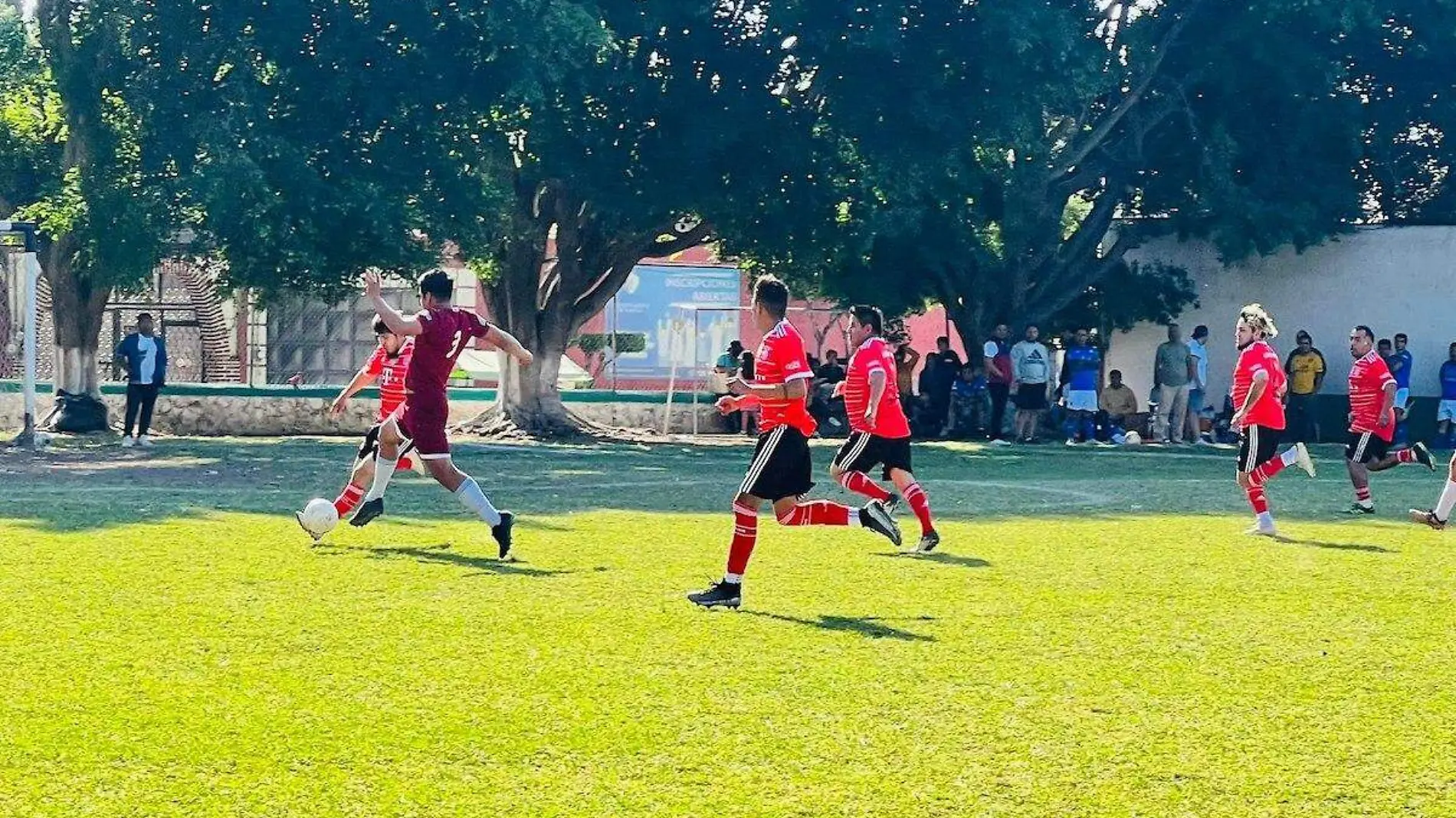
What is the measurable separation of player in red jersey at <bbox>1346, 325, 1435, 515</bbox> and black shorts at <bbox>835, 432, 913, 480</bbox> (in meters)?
5.21

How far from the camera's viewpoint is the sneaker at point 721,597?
1006 cm

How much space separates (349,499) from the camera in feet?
43.4

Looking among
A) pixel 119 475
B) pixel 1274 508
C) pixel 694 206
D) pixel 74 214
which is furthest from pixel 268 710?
pixel 694 206

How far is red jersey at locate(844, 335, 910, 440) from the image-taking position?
44.2ft

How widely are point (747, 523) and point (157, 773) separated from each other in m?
4.62

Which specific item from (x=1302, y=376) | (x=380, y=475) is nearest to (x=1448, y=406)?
(x=1302, y=376)

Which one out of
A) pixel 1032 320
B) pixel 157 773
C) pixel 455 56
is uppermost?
pixel 455 56

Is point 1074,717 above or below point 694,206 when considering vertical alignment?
below

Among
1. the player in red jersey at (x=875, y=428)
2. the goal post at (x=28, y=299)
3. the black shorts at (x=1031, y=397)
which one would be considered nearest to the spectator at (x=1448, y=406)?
the black shorts at (x=1031, y=397)

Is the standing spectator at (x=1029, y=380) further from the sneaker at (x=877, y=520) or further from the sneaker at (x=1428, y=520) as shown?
the sneaker at (x=877, y=520)

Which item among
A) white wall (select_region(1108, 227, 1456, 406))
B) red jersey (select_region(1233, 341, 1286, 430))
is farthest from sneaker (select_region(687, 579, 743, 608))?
white wall (select_region(1108, 227, 1456, 406))

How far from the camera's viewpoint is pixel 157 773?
616 cm

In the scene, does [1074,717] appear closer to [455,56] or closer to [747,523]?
[747,523]

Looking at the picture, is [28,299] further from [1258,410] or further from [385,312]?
[1258,410]
